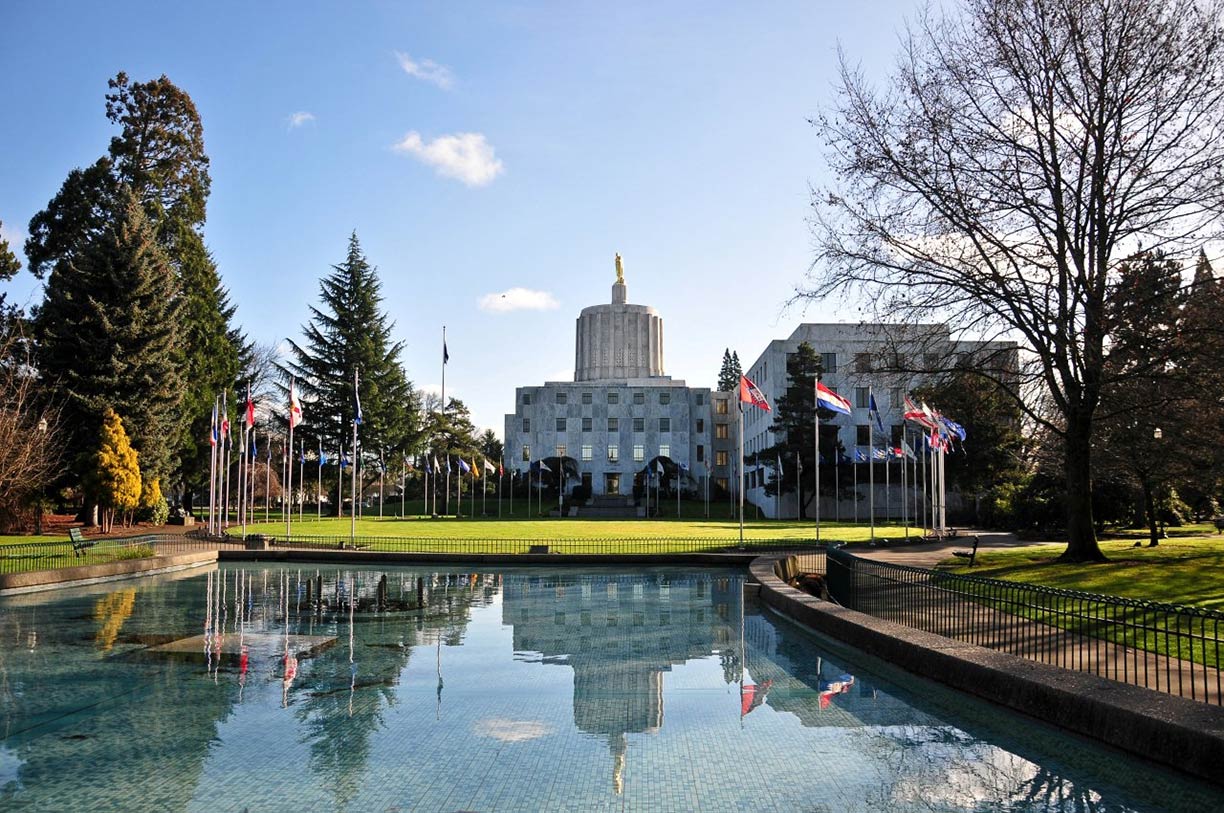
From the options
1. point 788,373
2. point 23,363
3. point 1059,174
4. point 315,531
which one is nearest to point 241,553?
point 315,531

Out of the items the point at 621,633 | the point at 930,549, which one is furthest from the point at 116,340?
the point at 621,633

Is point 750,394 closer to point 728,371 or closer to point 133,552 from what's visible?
point 133,552

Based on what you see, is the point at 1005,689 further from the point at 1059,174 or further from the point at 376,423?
the point at 376,423

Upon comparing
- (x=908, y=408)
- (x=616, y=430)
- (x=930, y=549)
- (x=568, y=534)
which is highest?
(x=616, y=430)

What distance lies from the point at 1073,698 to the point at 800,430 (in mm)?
68024

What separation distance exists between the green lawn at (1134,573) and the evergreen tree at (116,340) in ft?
130

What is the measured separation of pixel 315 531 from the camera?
4803 centimetres

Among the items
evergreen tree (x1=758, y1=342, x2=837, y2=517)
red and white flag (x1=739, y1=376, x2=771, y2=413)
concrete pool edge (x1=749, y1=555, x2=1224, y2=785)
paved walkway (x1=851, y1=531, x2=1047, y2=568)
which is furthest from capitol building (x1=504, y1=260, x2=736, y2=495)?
Answer: concrete pool edge (x1=749, y1=555, x2=1224, y2=785)

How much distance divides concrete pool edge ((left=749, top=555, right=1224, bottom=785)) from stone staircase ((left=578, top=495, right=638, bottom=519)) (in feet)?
228

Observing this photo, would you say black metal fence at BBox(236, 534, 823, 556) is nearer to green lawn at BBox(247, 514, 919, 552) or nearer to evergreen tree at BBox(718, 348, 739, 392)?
green lawn at BBox(247, 514, 919, 552)

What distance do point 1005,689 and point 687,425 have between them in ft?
305

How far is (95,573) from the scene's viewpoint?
25156mm

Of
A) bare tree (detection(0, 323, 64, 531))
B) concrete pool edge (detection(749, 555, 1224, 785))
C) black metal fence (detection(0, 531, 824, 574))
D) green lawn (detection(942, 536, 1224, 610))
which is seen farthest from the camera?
bare tree (detection(0, 323, 64, 531))

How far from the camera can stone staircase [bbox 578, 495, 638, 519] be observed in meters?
83.9
